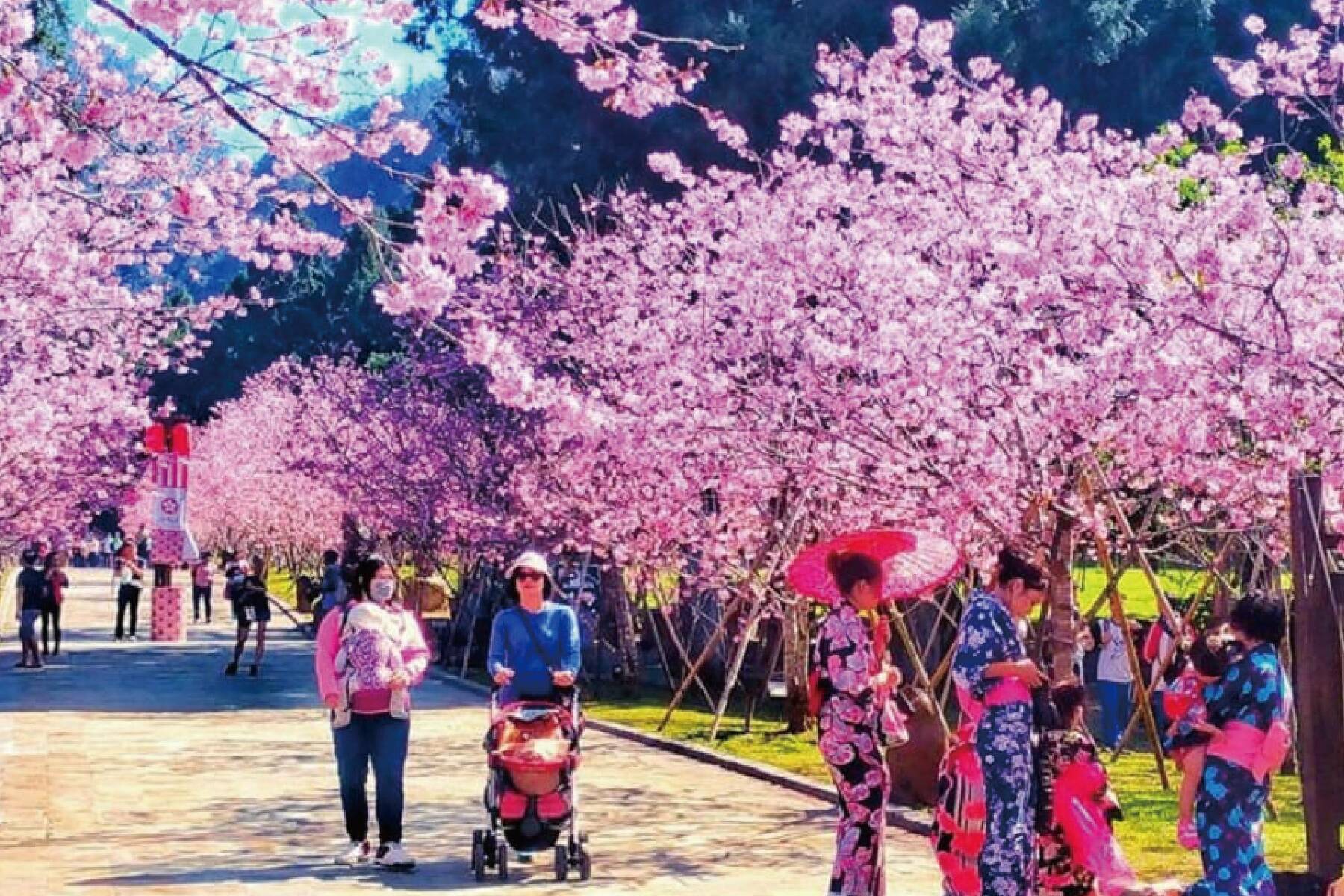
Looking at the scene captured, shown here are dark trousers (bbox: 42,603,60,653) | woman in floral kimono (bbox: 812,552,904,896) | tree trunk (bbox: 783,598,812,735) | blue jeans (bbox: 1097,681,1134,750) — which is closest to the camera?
woman in floral kimono (bbox: 812,552,904,896)

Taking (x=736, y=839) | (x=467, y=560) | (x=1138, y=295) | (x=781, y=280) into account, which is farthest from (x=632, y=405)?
(x=467, y=560)

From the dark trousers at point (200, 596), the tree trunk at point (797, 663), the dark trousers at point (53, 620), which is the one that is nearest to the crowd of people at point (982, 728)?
the tree trunk at point (797, 663)

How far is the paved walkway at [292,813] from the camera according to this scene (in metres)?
13.5

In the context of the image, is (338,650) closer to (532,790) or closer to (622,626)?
(532,790)

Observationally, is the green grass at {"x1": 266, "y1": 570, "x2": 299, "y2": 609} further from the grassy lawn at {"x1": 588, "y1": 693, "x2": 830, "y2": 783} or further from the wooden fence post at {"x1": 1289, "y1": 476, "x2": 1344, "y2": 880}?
the wooden fence post at {"x1": 1289, "y1": 476, "x2": 1344, "y2": 880}

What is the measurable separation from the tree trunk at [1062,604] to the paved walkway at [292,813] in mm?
1885

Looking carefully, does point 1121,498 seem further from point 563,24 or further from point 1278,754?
point 563,24

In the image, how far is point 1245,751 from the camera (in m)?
9.83

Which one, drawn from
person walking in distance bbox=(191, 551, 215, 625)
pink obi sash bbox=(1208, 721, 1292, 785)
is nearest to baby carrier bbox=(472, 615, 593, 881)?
pink obi sash bbox=(1208, 721, 1292, 785)

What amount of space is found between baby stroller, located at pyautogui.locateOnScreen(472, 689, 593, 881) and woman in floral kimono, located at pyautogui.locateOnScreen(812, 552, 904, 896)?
2.56m

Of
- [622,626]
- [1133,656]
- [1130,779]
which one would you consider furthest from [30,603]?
[1133,656]

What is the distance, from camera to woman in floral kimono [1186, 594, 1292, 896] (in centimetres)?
982

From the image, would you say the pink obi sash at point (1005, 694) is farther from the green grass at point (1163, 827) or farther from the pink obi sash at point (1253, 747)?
the green grass at point (1163, 827)

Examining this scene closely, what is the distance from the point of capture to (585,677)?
3462 centimetres
